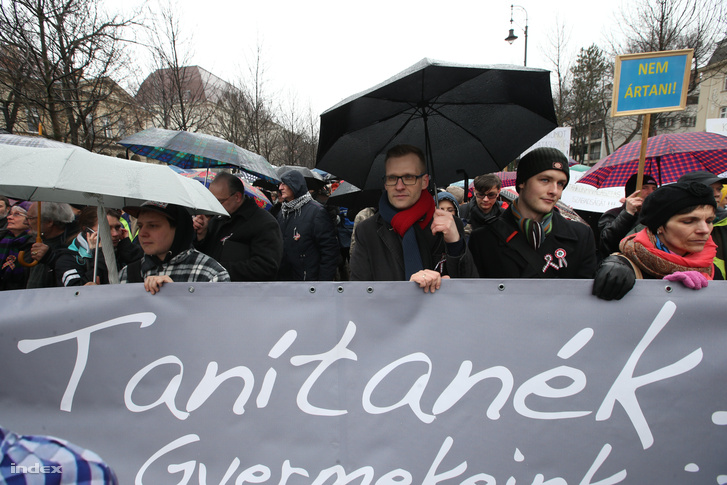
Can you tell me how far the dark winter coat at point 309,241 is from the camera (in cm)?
443

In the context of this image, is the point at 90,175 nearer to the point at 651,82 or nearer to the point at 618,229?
the point at 651,82

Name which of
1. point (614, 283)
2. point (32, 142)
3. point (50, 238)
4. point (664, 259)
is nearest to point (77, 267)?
point (50, 238)

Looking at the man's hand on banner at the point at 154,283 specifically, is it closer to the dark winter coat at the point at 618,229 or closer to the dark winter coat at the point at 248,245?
the dark winter coat at the point at 248,245

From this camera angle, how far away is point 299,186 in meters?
4.52

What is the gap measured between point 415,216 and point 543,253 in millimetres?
696

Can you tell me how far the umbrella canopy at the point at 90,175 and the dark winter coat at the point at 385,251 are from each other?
852 millimetres

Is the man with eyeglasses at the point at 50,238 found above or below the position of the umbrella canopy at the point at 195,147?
below

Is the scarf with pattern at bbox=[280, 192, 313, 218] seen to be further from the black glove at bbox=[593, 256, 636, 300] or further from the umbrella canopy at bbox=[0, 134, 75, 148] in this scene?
the black glove at bbox=[593, 256, 636, 300]

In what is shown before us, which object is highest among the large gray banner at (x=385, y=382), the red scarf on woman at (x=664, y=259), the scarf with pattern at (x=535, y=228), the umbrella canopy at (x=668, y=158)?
the umbrella canopy at (x=668, y=158)

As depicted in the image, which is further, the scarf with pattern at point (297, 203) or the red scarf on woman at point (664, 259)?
the scarf with pattern at point (297, 203)

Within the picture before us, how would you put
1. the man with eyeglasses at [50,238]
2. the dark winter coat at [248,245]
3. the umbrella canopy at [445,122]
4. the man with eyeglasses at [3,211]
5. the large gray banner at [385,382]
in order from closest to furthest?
1. the large gray banner at [385,382]
2. the umbrella canopy at [445,122]
3. the dark winter coat at [248,245]
4. the man with eyeglasses at [50,238]
5. the man with eyeglasses at [3,211]

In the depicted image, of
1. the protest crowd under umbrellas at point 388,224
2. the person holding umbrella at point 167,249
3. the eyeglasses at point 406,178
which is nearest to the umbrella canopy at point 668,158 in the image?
the protest crowd under umbrellas at point 388,224

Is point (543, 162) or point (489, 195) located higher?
point (543, 162)

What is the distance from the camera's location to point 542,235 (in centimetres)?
204
